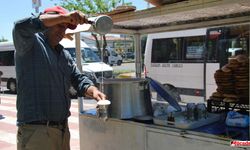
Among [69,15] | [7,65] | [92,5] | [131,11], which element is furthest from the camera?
[92,5]

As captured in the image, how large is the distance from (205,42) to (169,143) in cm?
547

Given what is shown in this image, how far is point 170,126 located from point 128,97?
487mm

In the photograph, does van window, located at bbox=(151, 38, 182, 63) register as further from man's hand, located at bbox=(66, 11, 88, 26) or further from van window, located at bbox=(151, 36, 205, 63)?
man's hand, located at bbox=(66, 11, 88, 26)

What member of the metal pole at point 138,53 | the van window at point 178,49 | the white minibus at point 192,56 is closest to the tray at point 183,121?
the metal pole at point 138,53

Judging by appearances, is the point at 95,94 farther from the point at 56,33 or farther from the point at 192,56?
the point at 192,56

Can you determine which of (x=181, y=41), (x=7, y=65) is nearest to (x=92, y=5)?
(x=7, y=65)

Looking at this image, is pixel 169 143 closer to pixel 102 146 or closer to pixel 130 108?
Answer: pixel 130 108

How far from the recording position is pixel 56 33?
2508 millimetres


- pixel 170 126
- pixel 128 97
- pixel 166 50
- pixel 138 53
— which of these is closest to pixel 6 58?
pixel 166 50

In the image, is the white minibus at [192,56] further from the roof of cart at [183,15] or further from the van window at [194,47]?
the roof of cart at [183,15]

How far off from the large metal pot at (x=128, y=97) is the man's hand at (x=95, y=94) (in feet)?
0.92

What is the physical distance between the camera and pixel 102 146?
10.8 feet

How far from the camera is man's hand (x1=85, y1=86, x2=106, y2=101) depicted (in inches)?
108

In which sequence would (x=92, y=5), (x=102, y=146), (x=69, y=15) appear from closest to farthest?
(x=69, y=15), (x=102, y=146), (x=92, y=5)
